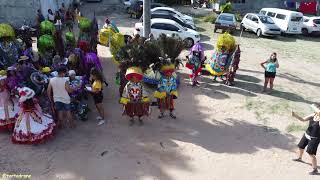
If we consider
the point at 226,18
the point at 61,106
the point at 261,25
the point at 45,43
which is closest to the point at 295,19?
the point at 261,25

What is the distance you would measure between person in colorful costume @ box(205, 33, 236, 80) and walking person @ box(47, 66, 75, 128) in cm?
639

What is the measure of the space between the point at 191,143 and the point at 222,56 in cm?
532

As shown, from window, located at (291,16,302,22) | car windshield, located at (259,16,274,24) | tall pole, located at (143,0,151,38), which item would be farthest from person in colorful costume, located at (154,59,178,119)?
window, located at (291,16,302,22)

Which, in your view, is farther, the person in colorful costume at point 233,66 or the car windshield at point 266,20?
the car windshield at point 266,20

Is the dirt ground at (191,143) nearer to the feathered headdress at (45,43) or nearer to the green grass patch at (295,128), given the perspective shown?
the green grass patch at (295,128)

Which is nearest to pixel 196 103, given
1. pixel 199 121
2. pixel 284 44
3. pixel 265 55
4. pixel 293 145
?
pixel 199 121

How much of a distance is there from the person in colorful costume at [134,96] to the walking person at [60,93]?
1.43 metres

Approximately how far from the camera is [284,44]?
2395 centimetres

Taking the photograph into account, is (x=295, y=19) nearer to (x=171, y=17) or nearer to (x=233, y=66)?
(x=171, y=17)

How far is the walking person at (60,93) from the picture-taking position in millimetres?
9602

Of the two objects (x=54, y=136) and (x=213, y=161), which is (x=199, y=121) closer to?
(x=213, y=161)

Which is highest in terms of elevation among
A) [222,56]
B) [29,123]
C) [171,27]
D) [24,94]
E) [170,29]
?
[171,27]

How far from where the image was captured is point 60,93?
31.8 feet

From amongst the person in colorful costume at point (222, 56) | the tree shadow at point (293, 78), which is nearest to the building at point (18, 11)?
the person in colorful costume at point (222, 56)
